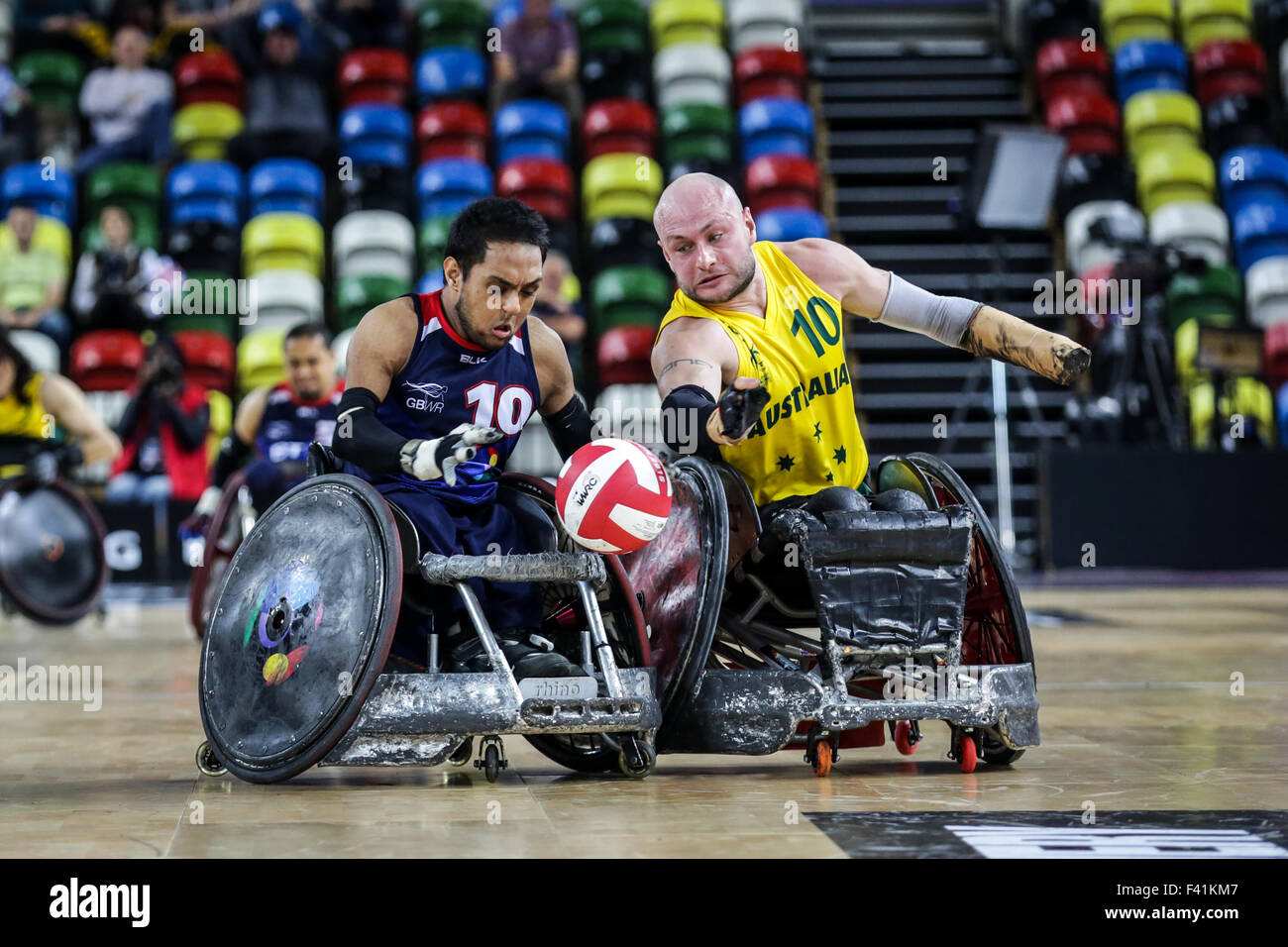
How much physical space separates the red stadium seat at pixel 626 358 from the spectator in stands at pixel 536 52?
3.54 m

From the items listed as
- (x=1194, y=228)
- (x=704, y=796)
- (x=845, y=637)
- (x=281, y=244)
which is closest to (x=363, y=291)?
(x=281, y=244)

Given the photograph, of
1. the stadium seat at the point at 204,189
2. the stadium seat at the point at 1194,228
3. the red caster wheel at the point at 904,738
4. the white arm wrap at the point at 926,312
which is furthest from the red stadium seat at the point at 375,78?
the red caster wheel at the point at 904,738

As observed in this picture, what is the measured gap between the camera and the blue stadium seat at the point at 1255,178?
15.6m

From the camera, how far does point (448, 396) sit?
4.54 metres

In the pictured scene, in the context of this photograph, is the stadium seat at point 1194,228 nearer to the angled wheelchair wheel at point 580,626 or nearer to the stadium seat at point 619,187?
the stadium seat at point 619,187

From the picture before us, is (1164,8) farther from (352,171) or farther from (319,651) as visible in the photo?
(319,651)

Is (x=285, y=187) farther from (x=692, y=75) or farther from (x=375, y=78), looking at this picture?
(x=692, y=75)

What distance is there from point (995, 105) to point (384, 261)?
6.24 meters

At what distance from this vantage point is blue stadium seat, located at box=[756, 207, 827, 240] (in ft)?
46.0

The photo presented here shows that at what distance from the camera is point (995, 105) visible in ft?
54.8

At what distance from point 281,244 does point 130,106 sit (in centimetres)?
226

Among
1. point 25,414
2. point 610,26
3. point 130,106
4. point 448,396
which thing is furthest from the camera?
point 610,26

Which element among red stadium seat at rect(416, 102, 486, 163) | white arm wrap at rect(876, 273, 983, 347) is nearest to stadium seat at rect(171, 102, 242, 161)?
red stadium seat at rect(416, 102, 486, 163)
